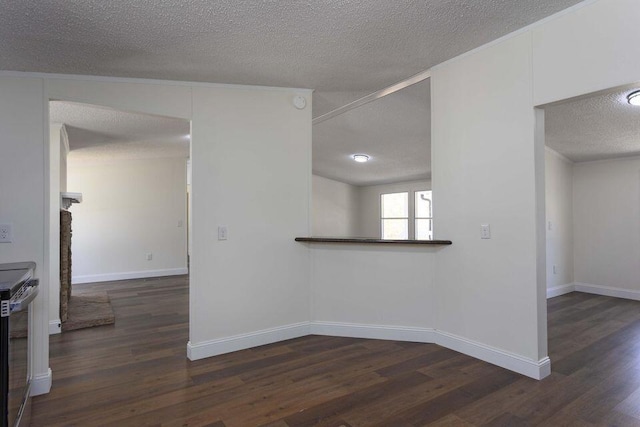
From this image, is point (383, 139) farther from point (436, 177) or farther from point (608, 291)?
point (608, 291)

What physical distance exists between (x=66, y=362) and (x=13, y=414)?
59.4 inches

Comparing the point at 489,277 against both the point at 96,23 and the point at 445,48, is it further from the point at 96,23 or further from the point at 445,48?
the point at 96,23

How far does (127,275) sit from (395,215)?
5.97m

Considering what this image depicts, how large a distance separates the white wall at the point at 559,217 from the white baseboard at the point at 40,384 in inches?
224

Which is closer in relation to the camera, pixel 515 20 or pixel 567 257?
pixel 515 20

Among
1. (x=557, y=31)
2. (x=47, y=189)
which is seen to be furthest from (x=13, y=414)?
(x=557, y=31)

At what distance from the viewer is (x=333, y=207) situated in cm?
952

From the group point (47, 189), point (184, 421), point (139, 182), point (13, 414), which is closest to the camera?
point (13, 414)

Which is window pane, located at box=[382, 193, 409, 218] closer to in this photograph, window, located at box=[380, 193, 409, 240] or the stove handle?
window, located at box=[380, 193, 409, 240]

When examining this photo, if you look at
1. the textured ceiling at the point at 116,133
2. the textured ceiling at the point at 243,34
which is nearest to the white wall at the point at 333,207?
the textured ceiling at the point at 116,133

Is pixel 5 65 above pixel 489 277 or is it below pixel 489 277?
above

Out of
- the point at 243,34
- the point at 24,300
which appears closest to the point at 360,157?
the point at 243,34

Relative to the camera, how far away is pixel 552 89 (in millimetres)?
2293

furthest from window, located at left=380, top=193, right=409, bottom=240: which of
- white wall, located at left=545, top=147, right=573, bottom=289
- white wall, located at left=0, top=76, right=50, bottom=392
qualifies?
white wall, located at left=0, top=76, right=50, bottom=392
